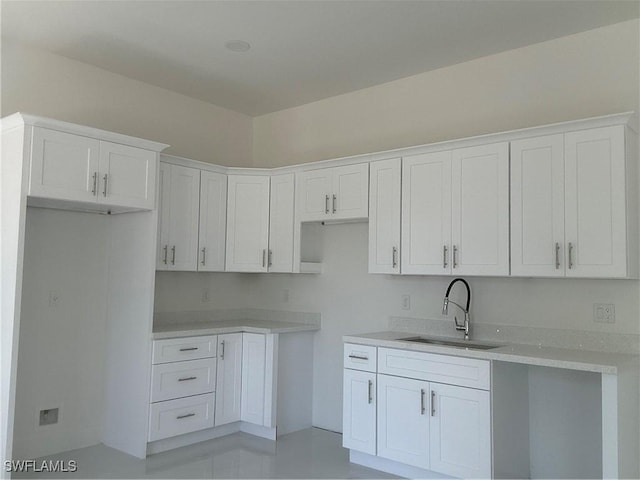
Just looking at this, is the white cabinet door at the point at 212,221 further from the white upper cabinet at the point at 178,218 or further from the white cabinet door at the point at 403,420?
the white cabinet door at the point at 403,420

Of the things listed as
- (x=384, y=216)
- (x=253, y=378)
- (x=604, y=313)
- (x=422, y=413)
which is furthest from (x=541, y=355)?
(x=253, y=378)

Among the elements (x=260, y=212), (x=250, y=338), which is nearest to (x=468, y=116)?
(x=260, y=212)

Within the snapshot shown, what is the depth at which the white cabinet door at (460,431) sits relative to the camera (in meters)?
3.14

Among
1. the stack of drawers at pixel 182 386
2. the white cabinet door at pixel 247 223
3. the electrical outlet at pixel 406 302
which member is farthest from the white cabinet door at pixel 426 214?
the stack of drawers at pixel 182 386

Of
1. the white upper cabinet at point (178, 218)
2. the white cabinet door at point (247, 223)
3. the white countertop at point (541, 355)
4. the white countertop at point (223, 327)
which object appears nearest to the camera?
the white countertop at point (541, 355)

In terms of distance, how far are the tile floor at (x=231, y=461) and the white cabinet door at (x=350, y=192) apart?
1.80 m

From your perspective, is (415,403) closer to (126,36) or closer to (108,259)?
(108,259)

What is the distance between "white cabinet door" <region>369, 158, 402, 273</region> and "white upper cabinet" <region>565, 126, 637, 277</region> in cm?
117

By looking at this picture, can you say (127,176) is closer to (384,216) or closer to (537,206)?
(384,216)

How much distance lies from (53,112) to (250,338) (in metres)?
2.29

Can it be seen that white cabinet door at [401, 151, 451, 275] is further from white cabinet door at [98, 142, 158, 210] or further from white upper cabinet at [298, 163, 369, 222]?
white cabinet door at [98, 142, 158, 210]

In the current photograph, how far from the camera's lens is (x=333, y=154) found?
488 centimetres

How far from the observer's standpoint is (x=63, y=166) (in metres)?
3.44

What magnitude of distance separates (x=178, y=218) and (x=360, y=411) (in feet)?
6.74
